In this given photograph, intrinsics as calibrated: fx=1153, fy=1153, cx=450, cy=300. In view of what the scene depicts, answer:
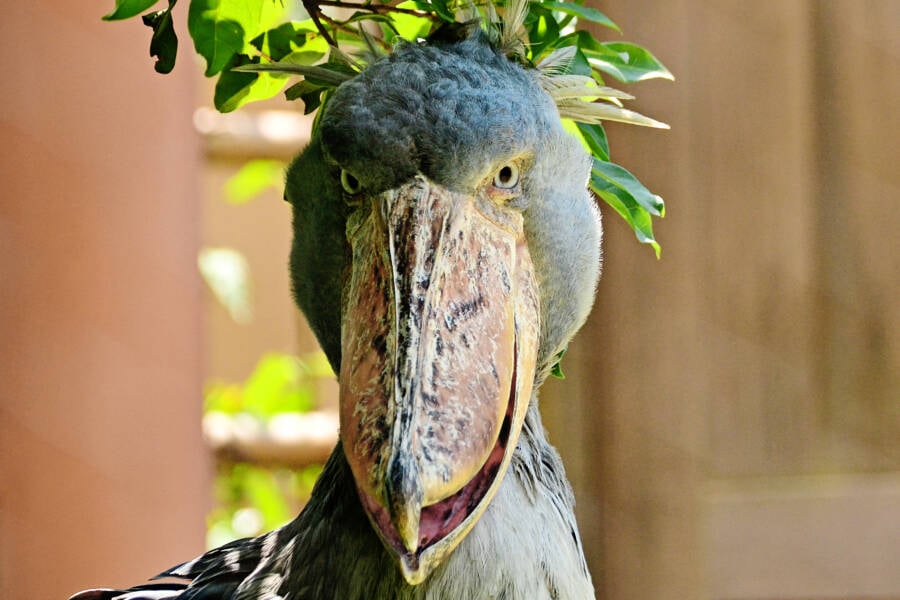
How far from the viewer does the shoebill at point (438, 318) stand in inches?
36.6

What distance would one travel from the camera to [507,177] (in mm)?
1101

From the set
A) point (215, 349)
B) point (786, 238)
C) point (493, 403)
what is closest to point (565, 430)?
point (786, 238)

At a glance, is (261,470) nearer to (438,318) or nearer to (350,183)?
(350,183)

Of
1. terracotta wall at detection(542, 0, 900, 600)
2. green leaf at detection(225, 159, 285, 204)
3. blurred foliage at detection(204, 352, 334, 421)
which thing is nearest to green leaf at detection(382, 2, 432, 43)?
terracotta wall at detection(542, 0, 900, 600)

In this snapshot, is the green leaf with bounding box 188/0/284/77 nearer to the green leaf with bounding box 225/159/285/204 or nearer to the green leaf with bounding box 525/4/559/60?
the green leaf with bounding box 525/4/559/60

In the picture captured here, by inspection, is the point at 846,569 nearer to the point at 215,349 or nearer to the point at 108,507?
the point at 108,507

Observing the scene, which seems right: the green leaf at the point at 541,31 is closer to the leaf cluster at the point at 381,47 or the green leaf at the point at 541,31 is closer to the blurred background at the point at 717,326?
the leaf cluster at the point at 381,47

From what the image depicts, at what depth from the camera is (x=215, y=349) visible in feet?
16.1

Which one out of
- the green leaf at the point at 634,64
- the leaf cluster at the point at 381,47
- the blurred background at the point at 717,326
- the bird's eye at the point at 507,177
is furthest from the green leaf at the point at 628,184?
the blurred background at the point at 717,326

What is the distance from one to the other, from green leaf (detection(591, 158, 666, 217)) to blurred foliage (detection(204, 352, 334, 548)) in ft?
6.07

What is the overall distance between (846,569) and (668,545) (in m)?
0.32

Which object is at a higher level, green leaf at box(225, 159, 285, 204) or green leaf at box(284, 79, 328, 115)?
green leaf at box(284, 79, 328, 115)

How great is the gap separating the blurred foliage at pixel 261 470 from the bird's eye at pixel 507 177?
2015 millimetres

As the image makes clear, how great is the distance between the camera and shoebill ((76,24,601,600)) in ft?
3.05
